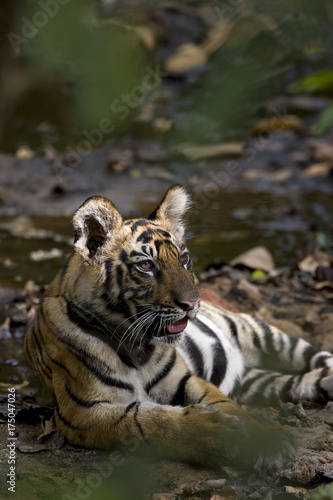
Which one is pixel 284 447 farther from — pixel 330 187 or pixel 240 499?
pixel 330 187

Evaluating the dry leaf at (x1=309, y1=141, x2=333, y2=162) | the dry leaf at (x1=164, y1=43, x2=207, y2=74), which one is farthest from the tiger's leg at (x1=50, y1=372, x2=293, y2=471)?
the dry leaf at (x1=309, y1=141, x2=333, y2=162)

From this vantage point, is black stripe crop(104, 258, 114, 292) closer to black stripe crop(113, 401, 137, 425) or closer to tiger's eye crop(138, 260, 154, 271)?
tiger's eye crop(138, 260, 154, 271)

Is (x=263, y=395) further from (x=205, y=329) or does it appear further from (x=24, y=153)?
(x=24, y=153)

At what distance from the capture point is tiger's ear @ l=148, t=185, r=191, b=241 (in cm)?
417

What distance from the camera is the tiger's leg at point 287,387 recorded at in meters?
4.31

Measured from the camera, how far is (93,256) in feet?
12.4

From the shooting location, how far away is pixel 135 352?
3.79 metres

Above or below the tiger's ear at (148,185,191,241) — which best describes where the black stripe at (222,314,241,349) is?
below

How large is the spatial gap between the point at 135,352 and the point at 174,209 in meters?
0.90

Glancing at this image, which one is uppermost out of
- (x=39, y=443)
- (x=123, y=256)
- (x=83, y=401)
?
(x=123, y=256)

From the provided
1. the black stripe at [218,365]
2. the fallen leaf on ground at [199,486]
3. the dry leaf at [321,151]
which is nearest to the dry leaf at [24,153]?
the dry leaf at [321,151]

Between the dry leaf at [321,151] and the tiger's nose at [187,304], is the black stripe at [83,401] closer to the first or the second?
the tiger's nose at [187,304]

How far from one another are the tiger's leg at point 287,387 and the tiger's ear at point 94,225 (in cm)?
139

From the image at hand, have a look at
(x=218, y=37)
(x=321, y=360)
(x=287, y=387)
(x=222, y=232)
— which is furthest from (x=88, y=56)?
(x=222, y=232)
